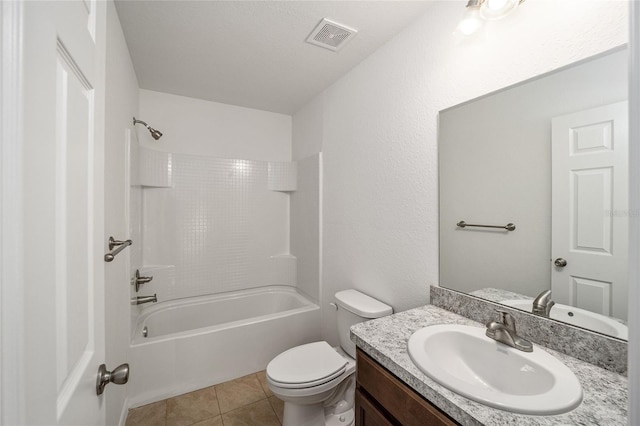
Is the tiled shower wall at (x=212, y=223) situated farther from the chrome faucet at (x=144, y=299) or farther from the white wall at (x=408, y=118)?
the white wall at (x=408, y=118)

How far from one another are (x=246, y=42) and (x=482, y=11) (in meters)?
1.32

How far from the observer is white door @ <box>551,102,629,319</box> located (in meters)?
0.79

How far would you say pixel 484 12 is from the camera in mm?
1046

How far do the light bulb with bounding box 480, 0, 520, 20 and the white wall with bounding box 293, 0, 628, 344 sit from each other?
0.23ft

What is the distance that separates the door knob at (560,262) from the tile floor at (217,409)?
175 cm

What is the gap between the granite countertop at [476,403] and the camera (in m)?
0.62

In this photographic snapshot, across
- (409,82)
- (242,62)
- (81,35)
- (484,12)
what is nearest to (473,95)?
(484,12)

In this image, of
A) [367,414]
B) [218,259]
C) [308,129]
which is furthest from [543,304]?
[218,259]

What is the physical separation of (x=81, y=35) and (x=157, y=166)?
2.06 meters

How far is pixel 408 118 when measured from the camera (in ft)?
4.99

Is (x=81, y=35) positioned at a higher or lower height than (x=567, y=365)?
higher

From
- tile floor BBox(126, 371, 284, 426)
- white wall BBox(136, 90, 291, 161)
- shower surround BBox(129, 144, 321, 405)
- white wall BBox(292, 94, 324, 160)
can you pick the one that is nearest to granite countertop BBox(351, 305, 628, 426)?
tile floor BBox(126, 371, 284, 426)

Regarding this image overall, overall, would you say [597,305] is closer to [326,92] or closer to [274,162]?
[326,92]

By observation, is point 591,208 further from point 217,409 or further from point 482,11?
point 217,409
